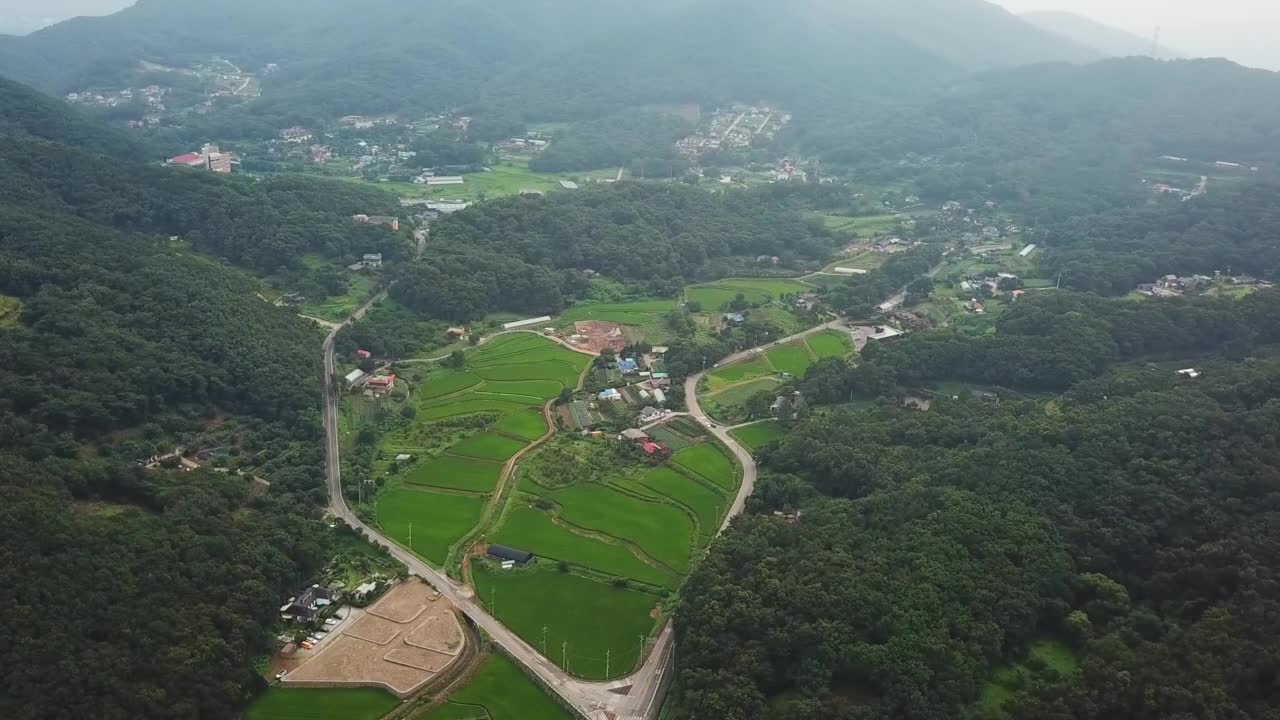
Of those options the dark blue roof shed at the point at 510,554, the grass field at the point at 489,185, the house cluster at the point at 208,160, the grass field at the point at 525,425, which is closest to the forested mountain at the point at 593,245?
the grass field at the point at 489,185

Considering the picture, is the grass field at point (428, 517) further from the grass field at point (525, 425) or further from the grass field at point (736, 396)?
the grass field at point (736, 396)

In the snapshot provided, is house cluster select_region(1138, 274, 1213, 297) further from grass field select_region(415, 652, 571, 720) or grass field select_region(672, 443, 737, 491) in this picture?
grass field select_region(415, 652, 571, 720)

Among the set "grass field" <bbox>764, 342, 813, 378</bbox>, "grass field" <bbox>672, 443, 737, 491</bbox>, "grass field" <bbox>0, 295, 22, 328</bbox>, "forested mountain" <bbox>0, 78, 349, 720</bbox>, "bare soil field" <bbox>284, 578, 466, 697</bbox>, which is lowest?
"grass field" <bbox>764, 342, 813, 378</bbox>

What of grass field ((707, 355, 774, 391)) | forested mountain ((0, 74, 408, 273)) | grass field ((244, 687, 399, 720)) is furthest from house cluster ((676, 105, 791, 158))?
grass field ((244, 687, 399, 720))

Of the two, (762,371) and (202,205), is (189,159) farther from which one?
(762,371)

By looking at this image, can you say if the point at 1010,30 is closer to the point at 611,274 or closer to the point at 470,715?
the point at 611,274

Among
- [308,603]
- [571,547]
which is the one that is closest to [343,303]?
[571,547]
